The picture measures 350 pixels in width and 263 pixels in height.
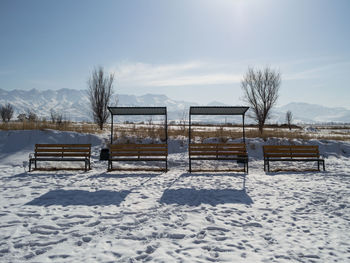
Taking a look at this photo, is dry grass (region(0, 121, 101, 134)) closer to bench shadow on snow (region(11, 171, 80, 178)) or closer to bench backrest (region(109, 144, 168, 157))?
bench shadow on snow (region(11, 171, 80, 178))

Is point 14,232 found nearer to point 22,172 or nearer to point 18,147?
point 22,172

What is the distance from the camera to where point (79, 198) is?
5.45m

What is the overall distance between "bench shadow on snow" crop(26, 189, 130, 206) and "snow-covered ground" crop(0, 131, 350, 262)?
0.8 inches

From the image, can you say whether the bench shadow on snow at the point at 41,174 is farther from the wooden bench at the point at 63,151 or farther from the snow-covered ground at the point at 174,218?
the wooden bench at the point at 63,151

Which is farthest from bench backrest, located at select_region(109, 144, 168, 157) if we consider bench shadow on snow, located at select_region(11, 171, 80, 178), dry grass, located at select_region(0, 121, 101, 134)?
dry grass, located at select_region(0, 121, 101, 134)

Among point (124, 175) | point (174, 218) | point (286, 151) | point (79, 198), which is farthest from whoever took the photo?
point (286, 151)

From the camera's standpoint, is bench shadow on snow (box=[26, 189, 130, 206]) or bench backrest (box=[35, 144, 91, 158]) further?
bench backrest (box=[35, 144, 91, 158])

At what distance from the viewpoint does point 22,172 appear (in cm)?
825

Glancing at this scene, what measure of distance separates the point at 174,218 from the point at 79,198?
2542 millimetres

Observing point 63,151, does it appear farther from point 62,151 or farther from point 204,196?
point 204,196

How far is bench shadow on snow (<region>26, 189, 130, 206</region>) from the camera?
5.09 meters

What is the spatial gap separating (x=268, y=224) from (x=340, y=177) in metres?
5.16

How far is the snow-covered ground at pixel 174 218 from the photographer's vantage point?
312cm

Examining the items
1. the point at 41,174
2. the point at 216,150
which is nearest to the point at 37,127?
the point at 41,174
